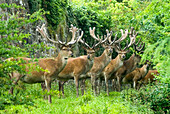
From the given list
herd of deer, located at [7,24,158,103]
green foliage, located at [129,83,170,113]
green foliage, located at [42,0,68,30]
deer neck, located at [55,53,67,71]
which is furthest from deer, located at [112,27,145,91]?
deer neck, located at [55,53,67,71]

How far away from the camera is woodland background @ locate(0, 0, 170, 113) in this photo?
3963mm

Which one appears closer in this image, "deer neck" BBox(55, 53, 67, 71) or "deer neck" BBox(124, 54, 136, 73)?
"deer neck" BBox(55, 53, 67, 71)

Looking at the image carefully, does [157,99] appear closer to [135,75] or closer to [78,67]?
[78,67]

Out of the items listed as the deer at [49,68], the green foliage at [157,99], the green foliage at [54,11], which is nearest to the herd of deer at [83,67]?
the deer at [49,68]

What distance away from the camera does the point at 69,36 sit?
1539 cm

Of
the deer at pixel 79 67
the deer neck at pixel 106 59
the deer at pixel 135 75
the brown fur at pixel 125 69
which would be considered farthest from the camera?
the deer at pixel 135 75

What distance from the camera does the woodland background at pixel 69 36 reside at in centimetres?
396

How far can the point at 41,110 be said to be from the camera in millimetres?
7750

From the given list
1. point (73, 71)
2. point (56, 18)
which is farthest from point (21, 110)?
point (56, 18)

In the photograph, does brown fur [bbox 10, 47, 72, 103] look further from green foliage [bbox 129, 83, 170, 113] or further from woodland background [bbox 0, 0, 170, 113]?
green foliage [bbox 129, 83, 170, 113]

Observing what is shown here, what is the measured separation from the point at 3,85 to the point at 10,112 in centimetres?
305

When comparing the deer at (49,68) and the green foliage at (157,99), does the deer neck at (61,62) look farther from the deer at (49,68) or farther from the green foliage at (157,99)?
the green foliage at (157,99)

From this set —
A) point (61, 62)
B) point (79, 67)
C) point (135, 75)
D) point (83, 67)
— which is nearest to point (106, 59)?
point (83, 67)

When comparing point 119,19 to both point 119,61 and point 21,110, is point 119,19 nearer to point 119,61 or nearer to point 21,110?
point 119,61
